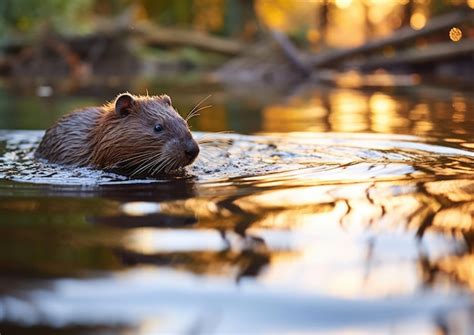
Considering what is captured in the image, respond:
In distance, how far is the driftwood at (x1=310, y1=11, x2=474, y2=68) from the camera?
55.2 ft

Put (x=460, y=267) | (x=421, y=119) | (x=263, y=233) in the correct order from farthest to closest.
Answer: (x=421, y=119), (x=263, y=233), (x=460, y=267)

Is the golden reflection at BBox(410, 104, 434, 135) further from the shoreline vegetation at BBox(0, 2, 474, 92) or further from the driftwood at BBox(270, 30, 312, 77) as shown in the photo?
the driftwood at BBox(270, 30, 312, 77)

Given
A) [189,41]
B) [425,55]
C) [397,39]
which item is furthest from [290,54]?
[189,41]

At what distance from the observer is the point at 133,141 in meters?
5.25

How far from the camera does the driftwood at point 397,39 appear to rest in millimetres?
16812

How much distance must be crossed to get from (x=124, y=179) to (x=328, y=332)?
10.1 feet

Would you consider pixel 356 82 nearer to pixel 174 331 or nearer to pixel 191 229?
pixel 191 229

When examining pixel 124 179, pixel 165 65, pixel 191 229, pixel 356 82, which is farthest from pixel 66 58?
pixel 191 229

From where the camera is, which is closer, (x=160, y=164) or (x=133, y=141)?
(x=160, y=164)

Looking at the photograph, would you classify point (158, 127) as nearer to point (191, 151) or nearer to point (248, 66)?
point (191, 151)

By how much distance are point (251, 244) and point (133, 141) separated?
2.65m

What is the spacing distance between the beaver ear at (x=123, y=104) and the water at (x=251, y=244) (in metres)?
0.52

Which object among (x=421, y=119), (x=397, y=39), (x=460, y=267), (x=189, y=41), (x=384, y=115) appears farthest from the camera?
(x=189, y=41)

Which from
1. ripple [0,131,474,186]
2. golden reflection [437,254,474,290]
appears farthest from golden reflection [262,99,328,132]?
golden reflection [437,254,474,290]
